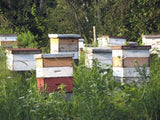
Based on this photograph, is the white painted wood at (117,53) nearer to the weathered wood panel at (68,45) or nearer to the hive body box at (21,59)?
the hive body box at (21,59)

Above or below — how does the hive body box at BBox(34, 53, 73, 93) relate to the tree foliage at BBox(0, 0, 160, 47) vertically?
below


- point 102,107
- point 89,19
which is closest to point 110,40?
point 89,19

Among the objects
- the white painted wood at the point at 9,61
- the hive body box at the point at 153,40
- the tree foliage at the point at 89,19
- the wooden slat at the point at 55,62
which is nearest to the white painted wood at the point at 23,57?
the white painted wood at the point at 9,61

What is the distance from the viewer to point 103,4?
1598 cm

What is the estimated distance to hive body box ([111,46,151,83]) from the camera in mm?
5434

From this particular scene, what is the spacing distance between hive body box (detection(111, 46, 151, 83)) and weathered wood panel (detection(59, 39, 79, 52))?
1992 millimetres

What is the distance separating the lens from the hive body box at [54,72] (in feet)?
16.1

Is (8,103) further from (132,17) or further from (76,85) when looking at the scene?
(132,17)

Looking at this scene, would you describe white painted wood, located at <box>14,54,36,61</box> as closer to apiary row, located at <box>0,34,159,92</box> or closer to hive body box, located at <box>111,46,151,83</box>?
apiary row, located at <box>0,34,159,92</box>

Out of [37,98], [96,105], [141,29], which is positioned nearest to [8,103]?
[37,98]

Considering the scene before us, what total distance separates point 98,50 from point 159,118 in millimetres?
3081

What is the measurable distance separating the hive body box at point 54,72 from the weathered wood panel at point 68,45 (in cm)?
238

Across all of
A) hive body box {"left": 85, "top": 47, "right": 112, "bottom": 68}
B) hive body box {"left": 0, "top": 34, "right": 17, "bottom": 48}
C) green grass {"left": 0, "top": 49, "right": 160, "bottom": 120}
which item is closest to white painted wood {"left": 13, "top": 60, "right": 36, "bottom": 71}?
hive body box {"left": 85, "top": 47, "right": 112, "bottom": 68}

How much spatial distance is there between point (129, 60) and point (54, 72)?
1.31 m
